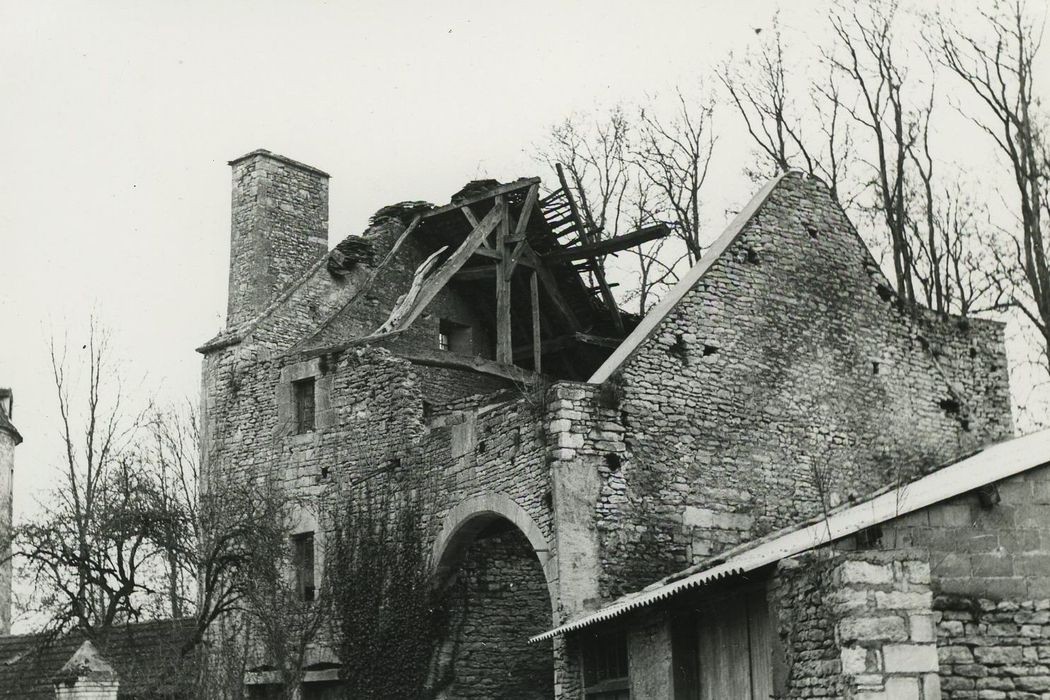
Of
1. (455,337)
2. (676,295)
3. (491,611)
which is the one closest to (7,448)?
(455,337)

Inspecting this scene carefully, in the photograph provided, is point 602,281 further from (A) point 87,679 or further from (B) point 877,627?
(B) point 877,627

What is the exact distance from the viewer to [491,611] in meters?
18.9

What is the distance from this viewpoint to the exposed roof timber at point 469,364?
21017 mm

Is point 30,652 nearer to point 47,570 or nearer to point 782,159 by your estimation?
point 47,570

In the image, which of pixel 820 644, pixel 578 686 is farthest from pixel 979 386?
pixel 820 644

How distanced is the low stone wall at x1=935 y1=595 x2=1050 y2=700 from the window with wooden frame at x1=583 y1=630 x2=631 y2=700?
3.99 metres

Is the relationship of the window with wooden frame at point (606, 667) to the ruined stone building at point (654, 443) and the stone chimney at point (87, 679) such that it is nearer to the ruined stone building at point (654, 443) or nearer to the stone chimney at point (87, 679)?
the ruined stone building at point (654, 443)

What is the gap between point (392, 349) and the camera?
21.2 m

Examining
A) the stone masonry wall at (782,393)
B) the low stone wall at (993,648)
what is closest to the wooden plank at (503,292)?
the stone masonry wall at (782,393)

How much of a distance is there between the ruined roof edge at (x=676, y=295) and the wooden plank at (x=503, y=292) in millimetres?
3535

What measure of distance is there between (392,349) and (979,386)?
28.3ft

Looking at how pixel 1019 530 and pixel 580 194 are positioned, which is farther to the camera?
pixel 580 194

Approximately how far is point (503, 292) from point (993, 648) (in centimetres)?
1176

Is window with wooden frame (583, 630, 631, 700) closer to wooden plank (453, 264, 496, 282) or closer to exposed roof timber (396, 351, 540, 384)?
exposed roof timber (396, 351, 540, 384)
